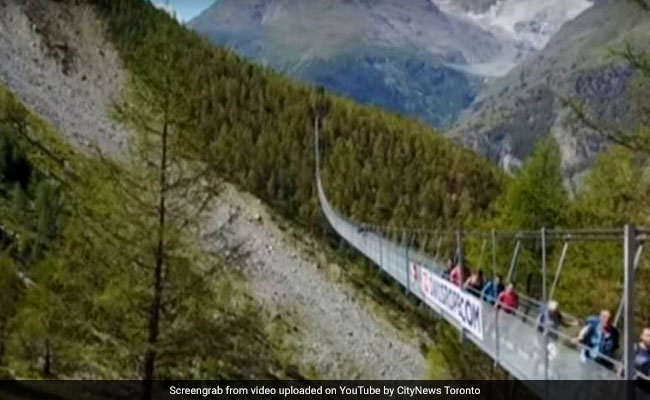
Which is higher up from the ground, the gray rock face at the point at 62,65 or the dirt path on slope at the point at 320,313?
the gray rock face at the point at 62,65

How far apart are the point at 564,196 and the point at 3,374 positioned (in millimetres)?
28583

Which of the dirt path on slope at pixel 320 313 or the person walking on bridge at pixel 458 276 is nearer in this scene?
the person walking on bridge at pixel 458 276

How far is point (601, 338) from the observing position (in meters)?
9.34

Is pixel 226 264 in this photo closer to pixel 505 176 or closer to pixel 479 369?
pixel 479 369

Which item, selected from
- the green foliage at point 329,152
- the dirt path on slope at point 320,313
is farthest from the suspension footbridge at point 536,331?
the green foliage at point 329,152

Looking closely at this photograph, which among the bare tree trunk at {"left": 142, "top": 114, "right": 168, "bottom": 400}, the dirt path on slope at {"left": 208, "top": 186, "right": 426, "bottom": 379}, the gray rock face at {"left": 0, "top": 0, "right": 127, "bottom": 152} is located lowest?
the dirt path on slope at {"left": 208, "top": 186, "right": 426, "bottom": 379}

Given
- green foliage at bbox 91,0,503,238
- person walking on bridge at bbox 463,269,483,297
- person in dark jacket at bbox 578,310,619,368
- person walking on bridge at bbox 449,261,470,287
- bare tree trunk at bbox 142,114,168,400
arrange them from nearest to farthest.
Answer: person in dark jacket at bbox 578,310,619,368 → bare tree trunk at bbox 142,114,168,400 → person walking on bridge at bbox 463,269,483,297 → person walking on bridge at bbox 449,261,470,287 → green foliage at bbox 91,0,503,238

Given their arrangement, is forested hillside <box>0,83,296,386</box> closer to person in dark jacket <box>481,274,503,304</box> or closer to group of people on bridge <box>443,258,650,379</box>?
person in dark jacket <box>481,274,503,304</box>

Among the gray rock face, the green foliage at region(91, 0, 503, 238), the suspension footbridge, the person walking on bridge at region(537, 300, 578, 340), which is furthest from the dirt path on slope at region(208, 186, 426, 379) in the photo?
the person walking on bridge at region(537, 300, 578, 340)

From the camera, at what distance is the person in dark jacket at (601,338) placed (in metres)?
9.27

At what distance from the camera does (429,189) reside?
334 ft

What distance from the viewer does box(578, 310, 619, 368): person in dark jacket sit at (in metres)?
9.27

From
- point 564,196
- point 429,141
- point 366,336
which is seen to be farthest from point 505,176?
point 564,196

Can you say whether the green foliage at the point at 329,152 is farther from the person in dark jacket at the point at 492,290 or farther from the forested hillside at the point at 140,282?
the person in dark jacket at the point at 492,290
